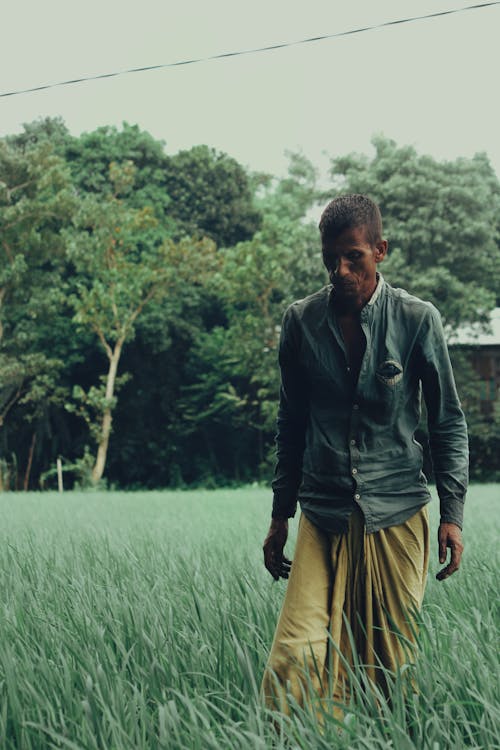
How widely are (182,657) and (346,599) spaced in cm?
69

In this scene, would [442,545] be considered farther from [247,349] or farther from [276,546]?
[247,349]

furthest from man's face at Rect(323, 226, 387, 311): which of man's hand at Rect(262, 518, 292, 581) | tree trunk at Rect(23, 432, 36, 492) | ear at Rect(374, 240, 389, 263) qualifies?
tree trunk at Rect(23, 432, 36, 492)

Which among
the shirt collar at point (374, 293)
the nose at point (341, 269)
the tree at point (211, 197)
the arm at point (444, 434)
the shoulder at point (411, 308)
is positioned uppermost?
the tree at point (211, 197)

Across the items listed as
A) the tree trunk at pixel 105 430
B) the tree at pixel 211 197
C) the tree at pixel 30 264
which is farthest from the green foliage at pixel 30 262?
the tree at pixel 211 197

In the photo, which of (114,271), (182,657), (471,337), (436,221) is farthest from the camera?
(114,271)

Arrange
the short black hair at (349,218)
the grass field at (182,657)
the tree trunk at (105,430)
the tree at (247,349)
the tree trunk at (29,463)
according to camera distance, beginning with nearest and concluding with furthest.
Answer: the grass field at (182,657) < the short black hair at (349,218) < the tree at (247,349) < the tree trunk at (105,430) < the tree trunk at (29,463)

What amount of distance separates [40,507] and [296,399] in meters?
11.1

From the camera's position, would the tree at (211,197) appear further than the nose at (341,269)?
Yes

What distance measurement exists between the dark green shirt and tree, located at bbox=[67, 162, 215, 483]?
2247cm

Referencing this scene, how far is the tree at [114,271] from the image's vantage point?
2497 cm

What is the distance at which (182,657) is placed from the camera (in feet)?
9.99

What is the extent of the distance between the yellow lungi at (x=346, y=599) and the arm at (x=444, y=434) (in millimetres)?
79

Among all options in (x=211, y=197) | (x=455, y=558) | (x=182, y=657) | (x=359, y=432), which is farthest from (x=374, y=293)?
(x=211, y=197)

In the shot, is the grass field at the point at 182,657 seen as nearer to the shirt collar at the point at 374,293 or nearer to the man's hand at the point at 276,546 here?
the man's hand at the point at 276,546
